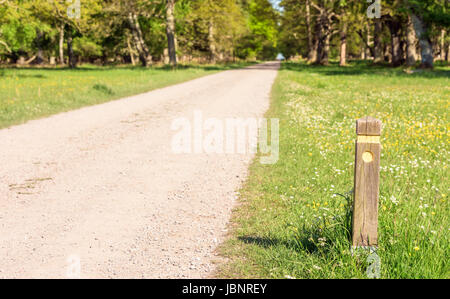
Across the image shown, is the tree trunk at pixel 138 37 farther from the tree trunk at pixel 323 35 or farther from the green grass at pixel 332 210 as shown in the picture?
the green grass at pixel 332 210

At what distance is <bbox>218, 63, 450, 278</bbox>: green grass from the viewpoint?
3.73 metres

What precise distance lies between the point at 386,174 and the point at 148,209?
398 cm

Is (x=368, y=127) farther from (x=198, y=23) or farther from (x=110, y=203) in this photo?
(x=198, y=23)

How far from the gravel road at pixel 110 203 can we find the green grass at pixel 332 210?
409mm

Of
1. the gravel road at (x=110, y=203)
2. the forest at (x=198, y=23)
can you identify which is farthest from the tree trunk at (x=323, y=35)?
the gravel road at (x=110, y=203)

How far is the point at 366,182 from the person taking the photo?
354 centimetres

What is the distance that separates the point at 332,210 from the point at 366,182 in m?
1.55

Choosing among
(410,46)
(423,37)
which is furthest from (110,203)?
(410,46)

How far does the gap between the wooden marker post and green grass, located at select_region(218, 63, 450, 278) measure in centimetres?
19

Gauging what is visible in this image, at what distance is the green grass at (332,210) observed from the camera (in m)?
3.73

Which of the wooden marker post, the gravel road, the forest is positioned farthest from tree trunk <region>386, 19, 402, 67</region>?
the wooden marker post

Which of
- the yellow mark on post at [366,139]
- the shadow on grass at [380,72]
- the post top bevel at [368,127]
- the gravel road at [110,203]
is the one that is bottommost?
the gravel road at [110,203]
